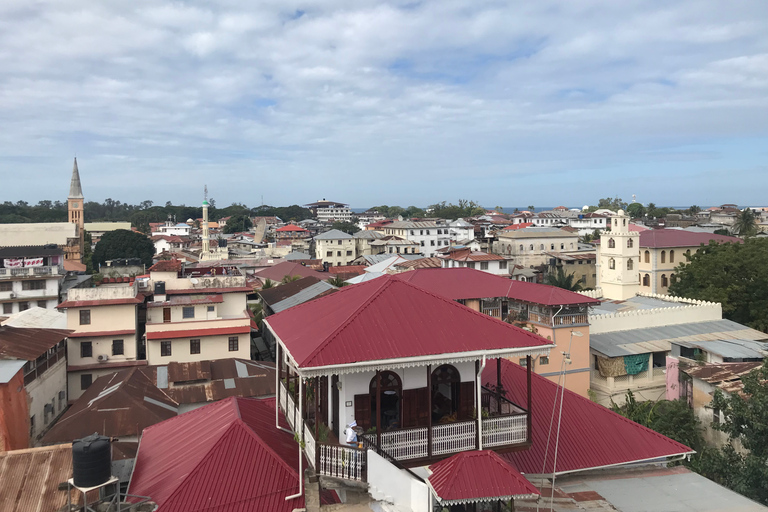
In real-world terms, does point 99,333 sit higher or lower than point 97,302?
lower

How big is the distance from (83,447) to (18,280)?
34.2 metres

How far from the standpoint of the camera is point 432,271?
93.7 ft

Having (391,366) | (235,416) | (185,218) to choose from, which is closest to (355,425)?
(391,366)

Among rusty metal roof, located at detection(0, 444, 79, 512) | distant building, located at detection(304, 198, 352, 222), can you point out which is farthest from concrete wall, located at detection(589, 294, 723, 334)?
distant building, located at detection(304, 198, 352, 222)

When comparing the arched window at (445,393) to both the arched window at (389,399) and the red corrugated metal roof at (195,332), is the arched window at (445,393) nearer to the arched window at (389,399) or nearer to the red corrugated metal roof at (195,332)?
the arched window at (389,399)

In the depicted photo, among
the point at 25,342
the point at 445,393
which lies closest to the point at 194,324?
the point at 25,342

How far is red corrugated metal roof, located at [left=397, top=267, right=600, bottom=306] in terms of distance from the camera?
23.4 m

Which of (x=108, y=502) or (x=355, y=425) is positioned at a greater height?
(x=355, y=425)

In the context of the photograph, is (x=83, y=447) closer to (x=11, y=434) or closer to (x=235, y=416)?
(x=235, y=416)

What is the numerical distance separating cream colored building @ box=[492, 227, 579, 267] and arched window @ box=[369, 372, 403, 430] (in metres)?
57.9

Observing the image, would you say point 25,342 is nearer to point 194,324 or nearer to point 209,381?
point 209,381

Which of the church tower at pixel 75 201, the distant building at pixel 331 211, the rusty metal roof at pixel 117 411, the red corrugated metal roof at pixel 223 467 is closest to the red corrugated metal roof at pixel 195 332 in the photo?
the rusty metal roof at pixel 117 411

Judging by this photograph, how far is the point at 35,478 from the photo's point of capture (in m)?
9.99

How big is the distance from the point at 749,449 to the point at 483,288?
47.8 ft
